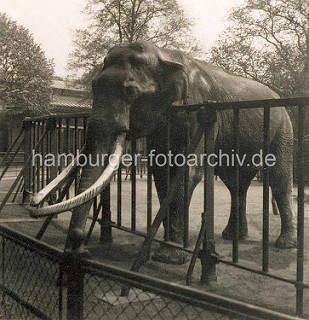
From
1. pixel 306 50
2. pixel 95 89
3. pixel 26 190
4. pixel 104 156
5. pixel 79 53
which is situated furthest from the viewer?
pixel 79 53

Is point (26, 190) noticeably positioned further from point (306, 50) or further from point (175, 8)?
point (175, 8)

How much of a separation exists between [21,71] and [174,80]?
22.9 meters

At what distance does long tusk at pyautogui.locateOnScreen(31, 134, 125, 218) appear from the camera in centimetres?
304

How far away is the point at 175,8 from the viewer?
25.2 meters

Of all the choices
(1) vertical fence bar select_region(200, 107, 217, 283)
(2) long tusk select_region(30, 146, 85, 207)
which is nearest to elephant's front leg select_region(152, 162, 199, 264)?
(1) vertical fence bar select_region(200, 107, 217, 283)

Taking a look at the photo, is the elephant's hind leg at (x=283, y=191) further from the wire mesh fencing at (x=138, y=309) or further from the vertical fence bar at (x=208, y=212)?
the wire mesh fencing at (x=138, y=309)

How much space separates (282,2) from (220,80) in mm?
16720

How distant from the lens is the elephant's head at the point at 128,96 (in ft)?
13.1

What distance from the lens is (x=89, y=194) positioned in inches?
138

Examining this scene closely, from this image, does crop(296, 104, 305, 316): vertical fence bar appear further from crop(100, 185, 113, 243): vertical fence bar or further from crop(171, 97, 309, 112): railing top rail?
crop(100, 185, 113, 243): vertical fence bar

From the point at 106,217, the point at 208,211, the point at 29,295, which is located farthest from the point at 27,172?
the point at 29,295

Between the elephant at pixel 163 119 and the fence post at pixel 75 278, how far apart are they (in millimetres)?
1270

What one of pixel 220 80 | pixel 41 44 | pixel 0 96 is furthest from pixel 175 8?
pixel 220 80

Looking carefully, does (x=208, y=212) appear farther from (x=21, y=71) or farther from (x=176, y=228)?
(x=21, y=71)
